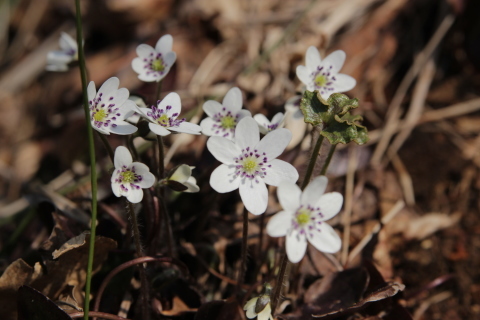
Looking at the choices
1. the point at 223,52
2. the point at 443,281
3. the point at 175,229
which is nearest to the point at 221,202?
the point at 175,229

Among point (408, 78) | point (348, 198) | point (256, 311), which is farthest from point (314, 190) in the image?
point (408, 78)

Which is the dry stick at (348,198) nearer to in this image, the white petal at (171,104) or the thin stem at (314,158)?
the thin stem at (314,158)

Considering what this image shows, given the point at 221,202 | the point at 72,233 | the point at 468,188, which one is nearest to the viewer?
the point at 72,233

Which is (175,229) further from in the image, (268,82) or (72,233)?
(268,82)

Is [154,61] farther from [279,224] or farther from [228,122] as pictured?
[279,224]

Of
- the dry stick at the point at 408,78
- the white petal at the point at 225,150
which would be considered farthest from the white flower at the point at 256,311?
the dry stick at the point at 408,78
